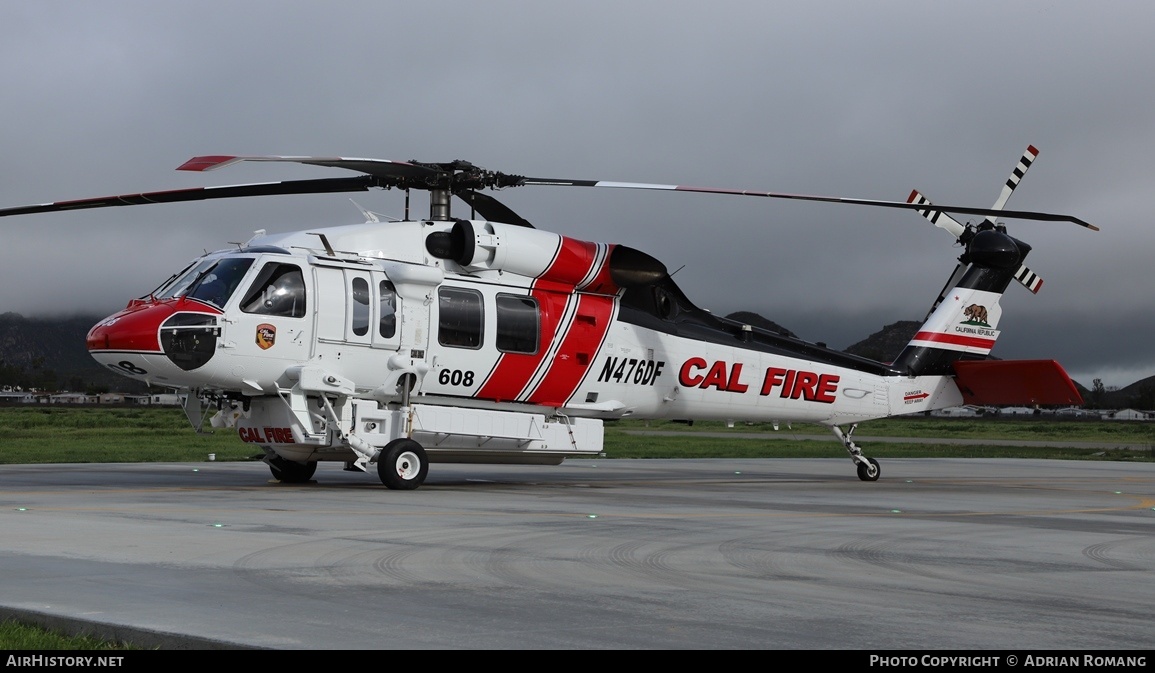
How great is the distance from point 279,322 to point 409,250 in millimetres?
2396

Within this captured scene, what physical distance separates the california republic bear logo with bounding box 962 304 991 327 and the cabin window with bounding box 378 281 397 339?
41.8 ft

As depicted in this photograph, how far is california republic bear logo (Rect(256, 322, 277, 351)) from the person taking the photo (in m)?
17.1

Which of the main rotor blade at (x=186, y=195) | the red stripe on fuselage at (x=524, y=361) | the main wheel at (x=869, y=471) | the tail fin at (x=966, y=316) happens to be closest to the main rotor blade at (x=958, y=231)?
the tail fin at (x=966, y=316)

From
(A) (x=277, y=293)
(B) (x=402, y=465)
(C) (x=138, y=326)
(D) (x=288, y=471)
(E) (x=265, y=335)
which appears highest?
(A) (x=277, y=293)

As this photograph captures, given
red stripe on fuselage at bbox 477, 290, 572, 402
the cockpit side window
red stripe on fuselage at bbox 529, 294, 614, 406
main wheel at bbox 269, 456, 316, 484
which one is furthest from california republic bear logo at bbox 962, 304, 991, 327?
the cockpit side window

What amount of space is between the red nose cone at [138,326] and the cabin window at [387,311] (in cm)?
251

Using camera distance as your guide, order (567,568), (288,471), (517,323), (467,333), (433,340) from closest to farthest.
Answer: (567,568)
(433,340)
(467,333)
(517,323)
(288,471)

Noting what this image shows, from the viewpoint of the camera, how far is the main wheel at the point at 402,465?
700 inches

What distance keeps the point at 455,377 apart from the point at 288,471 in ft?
11.5

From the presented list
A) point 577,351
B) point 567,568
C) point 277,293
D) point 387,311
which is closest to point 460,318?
point 387,311

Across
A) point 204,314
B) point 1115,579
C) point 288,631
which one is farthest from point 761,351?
point 288,631

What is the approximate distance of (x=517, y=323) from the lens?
63.7 ft

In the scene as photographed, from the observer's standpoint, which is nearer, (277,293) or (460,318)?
(277,293)

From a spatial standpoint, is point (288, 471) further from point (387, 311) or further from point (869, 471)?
point (869, 471)
